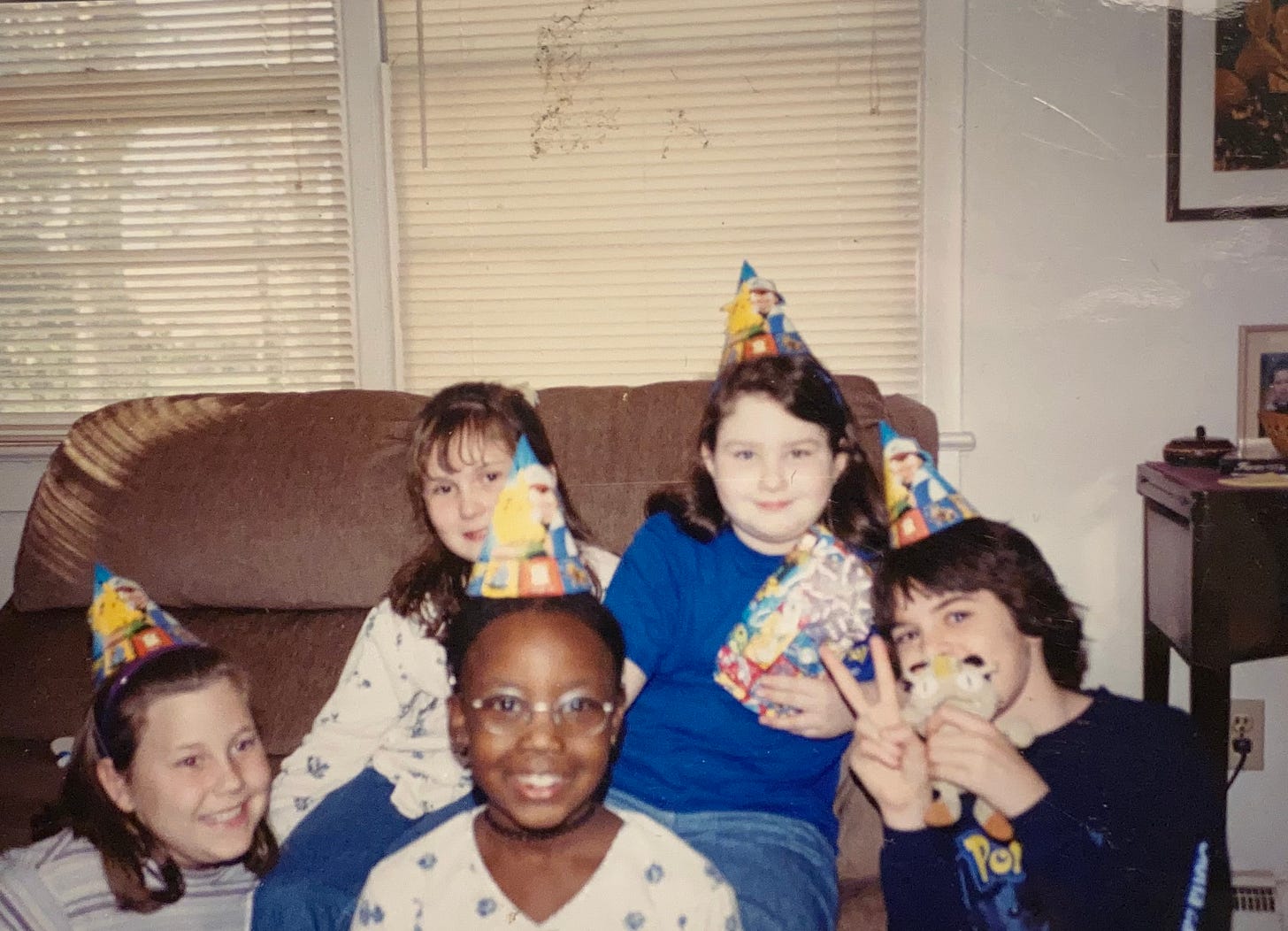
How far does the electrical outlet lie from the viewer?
177 cm

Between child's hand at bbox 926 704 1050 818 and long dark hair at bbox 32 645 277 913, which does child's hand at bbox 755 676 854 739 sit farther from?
long dark hair at bbox 32 645 277 913

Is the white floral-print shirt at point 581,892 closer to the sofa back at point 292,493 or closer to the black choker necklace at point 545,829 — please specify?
the black choker necklace at point 545,829

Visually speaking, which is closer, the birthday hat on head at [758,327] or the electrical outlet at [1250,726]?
the birthday hat on head at [758,327]

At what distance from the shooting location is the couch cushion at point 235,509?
61.1 inches


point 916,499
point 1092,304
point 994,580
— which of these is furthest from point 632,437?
point 1092,304

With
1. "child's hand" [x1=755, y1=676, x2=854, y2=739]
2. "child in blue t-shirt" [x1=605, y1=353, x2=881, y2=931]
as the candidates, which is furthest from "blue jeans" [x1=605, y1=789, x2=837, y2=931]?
"child's hand" [x1=755, y1=676, x2=854, y2=739]

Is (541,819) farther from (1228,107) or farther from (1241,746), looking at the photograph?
(1228,107)

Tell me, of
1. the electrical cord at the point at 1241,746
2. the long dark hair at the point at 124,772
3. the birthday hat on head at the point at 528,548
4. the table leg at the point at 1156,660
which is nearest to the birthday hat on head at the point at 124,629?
the long dark hair at the point at 124,772

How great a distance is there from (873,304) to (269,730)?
134 cm

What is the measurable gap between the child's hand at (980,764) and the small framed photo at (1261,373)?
1.10 meters

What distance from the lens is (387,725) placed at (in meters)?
1.34

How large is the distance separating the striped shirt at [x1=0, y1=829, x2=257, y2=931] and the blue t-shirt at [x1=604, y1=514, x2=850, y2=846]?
0.48 m

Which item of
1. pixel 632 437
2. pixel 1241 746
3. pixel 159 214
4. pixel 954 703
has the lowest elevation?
pixel 1241 746

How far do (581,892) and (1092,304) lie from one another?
1454 millimetres
